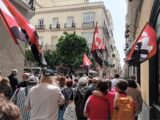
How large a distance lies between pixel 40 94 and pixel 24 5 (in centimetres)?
922

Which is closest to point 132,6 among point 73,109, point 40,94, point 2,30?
point 2,30

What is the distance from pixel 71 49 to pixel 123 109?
42.1 m

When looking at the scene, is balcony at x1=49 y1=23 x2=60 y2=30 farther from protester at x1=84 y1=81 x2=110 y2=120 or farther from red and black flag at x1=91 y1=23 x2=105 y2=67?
protester at x1=84 y1=81 x2=110 y2=120

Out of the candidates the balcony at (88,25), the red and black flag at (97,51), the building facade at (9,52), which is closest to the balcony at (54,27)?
the balcony at (88,25)

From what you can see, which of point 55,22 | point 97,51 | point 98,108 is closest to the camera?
point 98,108

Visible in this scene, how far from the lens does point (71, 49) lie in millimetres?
48469

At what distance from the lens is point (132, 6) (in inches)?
755

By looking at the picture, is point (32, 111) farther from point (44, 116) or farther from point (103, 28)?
point (103, 28)

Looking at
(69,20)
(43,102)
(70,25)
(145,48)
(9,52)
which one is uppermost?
(69,20)

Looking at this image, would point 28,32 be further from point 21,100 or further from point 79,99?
point 79,99

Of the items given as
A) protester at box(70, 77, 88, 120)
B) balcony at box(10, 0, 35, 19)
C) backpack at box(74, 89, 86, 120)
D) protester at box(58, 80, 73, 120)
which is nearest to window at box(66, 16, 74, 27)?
balcony at box(10, 0, 35, 19)

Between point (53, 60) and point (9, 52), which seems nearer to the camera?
point (9, 52)

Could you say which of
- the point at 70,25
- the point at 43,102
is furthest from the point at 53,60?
the point at 43,102

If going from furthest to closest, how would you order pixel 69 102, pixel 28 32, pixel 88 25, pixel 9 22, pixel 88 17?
1. pixel 88 17
2. pixel 88 25
3. pixel 69 102
4. pixel 28 32
5. pixel 9 22
